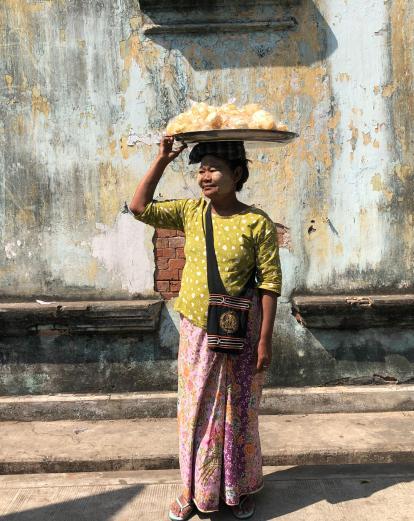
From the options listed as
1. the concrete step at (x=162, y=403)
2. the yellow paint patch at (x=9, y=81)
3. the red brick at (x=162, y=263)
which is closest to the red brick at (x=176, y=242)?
the red brick at (x=162, y=263)

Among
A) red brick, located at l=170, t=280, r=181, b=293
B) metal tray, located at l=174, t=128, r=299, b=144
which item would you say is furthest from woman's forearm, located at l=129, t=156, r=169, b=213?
red brick, located at l=170, t=280, r=181, b=293

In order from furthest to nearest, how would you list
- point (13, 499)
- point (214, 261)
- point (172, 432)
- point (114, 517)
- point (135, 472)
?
point (172, 432) < point (135, 472) < point (13, 499) < point (114, 517) < point (214, 261)

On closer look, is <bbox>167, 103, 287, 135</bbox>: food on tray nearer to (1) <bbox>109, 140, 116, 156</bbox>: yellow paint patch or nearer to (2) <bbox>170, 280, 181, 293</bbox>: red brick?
Result: (1) <bbox>109, 140, 116, 156</bbox>: yellow paint patch

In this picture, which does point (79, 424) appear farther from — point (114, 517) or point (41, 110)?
point (41, 110)

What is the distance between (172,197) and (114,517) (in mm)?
2118

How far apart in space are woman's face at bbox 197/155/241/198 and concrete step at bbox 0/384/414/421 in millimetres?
1969

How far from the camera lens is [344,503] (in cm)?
326

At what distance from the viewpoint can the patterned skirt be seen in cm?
297

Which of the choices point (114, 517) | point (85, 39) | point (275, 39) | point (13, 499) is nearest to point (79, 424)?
point (13, 499)

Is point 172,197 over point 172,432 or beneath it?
over

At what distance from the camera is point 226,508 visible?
3.19m

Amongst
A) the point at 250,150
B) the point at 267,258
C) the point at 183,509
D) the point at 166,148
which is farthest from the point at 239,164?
the point at 183,509

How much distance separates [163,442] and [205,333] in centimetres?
134

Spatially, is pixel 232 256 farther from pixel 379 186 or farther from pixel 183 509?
pixel 379 186
